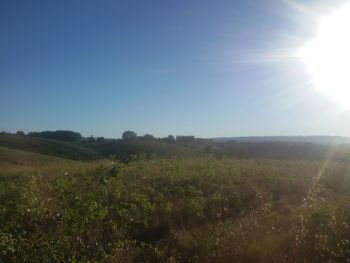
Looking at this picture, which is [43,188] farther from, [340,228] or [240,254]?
[340,228]

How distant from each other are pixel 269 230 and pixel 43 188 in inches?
198

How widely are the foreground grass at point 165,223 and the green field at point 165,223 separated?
2cm

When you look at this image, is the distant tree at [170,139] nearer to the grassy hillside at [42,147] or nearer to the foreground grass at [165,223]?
the grassy hillside at [42,147]

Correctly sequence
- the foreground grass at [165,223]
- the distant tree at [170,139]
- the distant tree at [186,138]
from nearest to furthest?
the foreground grass at [165,223]
the distant tree at [170,139]
the distant tree at [186,138]

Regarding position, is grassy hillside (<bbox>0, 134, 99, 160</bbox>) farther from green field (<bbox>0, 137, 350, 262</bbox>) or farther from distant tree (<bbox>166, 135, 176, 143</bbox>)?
green field (<bbox>0, 137, 350, 262</bbox>)

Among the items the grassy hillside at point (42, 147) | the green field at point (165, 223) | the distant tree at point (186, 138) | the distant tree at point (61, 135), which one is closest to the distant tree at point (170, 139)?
the distant tree at point (186, 138)

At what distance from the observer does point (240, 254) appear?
562cm

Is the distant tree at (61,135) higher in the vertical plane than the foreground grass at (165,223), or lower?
higher

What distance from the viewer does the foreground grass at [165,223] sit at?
18.4ft

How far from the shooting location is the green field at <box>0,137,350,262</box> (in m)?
5.59

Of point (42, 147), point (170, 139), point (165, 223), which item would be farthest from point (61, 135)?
point (165, 223)

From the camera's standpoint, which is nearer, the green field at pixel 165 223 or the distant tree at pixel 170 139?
the green field at pixel 165 223

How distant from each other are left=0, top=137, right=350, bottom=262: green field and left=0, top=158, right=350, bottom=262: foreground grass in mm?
15

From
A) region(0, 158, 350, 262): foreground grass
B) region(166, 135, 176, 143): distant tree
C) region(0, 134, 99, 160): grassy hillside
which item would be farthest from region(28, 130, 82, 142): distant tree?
region(0, 158, 350, 262): foreground grass
